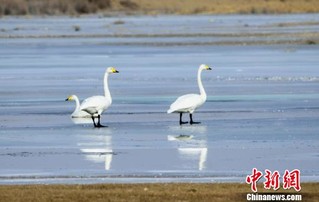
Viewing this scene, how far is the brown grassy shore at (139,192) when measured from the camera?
10.4 m

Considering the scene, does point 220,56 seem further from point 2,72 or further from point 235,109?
point 235,109

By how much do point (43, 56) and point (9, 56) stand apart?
4.15 ft

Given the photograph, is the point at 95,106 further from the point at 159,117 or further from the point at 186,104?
the point at 186,104

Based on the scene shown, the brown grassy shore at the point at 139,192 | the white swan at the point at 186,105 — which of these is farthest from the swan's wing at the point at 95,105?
the brown grassy shore at the point at 139,192

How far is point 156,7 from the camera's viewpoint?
113 metres

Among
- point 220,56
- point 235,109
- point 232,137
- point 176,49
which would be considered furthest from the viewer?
point 176,49

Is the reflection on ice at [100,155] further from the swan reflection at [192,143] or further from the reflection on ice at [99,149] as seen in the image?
the swan reflection at [192,143]

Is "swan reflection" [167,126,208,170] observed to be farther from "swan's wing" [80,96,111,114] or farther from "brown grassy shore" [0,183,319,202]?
"brown grassy shore" [0,183,319,202]

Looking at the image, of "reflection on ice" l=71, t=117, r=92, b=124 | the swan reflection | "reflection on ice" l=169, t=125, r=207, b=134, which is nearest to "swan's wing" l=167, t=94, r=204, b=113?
"reflection on ice" l=169, t=125, r=207, b=134

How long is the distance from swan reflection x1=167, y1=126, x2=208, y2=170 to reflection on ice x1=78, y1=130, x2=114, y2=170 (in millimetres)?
914

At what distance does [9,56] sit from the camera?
135 ft

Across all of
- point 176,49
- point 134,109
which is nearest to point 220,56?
point 176,49

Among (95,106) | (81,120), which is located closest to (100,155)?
(95,106)

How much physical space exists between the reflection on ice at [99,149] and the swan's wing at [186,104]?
212 cm
